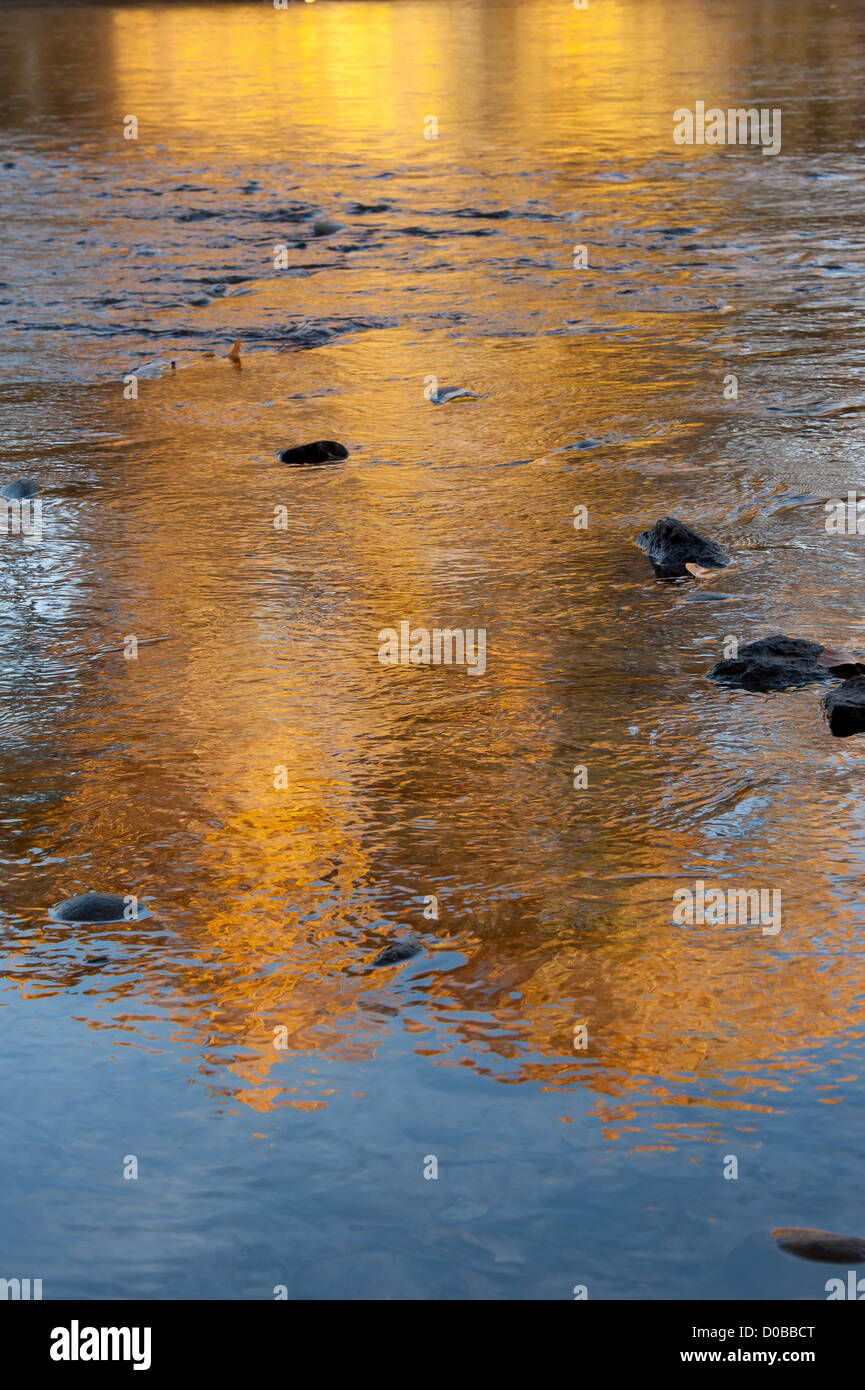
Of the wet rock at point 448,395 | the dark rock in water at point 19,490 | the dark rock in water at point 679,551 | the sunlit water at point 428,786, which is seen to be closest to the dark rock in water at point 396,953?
the sunlit water at point 428,786

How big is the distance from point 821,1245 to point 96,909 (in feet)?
4.84

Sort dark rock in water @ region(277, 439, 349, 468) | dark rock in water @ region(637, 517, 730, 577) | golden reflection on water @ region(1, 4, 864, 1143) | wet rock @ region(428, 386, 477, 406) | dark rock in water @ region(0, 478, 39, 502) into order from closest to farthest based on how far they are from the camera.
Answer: golden reflection on water @ region(1, 4, 864, 1143), dark rock in water @ region(637, 517, 730, 577), dark rock in water @ region(0, 478, 39, 502), dark rock in water @ region(277, 439, 349, 468), wet rock @ region(428, 386, 477, 406)

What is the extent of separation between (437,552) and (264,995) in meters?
2.33

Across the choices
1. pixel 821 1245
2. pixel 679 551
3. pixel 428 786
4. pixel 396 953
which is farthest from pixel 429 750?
pixel 821 1245

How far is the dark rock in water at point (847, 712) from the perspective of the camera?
11.7ft

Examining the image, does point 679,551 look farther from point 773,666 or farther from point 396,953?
point 396,953

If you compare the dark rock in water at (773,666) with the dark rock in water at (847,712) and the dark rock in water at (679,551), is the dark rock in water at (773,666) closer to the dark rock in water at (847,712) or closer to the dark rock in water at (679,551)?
the dark rock in water at (847,712)

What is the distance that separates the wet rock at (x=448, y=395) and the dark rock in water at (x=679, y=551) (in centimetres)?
196

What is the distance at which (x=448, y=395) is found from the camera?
6445 mm

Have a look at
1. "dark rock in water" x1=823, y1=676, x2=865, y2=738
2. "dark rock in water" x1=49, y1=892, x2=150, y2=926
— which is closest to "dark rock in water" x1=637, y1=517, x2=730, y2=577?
"dark rock in water" x1=823, y1=676, x2=865, y2=738

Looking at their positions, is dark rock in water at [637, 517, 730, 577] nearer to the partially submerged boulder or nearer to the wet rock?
the partially submerged boulder

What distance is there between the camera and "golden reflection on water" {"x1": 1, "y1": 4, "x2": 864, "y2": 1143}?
2.64 metres

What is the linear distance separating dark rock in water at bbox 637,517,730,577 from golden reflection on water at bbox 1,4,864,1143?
10 cm
